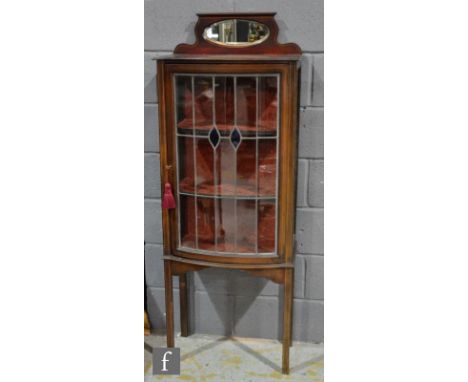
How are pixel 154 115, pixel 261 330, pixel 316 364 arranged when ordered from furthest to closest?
pixel 261 330
pixel 316 364
pixel 154 115

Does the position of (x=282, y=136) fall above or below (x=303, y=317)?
above

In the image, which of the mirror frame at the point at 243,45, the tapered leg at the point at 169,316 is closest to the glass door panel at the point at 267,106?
the mirror frame at the point at 243,45

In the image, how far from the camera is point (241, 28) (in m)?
1.77

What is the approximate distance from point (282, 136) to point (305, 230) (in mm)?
430

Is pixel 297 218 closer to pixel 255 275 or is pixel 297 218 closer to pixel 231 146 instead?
pixel 255 275

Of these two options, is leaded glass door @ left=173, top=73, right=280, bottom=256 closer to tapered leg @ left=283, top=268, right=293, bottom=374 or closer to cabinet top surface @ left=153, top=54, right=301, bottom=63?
cabinet top surface @ left=153, top=54, right=301, bottom=63

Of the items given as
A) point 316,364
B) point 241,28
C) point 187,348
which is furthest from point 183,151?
point 316,364

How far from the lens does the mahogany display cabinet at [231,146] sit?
1.72 meters

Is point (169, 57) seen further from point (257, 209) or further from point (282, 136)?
point (257, 209)

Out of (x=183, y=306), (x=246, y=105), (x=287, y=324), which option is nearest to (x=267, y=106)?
(x=246, y=105)

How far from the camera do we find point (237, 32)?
1774mm

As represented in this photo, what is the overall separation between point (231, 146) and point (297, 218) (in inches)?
16.4

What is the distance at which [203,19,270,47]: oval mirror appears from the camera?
177cm

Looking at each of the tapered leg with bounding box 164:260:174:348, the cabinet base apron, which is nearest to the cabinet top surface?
the cabinet base apron
